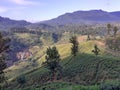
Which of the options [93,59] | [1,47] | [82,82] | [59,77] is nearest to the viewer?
[1,47]

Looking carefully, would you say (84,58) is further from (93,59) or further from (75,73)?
(75,73)

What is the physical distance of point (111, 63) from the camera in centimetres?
13200

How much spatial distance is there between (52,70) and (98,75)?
2025 centimetres

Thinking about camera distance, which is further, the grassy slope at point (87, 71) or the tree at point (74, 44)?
the tree at point (74, 44)

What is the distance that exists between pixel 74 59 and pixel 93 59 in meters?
11.8

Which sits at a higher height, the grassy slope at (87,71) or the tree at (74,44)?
the tree at (74,44)

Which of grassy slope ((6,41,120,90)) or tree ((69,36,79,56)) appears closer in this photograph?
grassy slope ((6,41,120,90))

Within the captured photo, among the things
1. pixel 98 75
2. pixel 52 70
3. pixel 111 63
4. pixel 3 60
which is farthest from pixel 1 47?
pixel 111 63

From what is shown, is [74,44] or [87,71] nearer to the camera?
[87,71]

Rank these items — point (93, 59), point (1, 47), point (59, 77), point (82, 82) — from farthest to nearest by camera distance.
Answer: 1. point (93, 59)
2. point (59, 77)
3. point (82, 82)
4. point (1, 47)

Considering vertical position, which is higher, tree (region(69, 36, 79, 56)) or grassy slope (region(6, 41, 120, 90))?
tree (region(69, 36, 79, 56))

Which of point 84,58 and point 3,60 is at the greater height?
point 3,60

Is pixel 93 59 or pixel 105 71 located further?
pixel 93 59

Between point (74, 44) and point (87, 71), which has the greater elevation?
point (74, 44)
